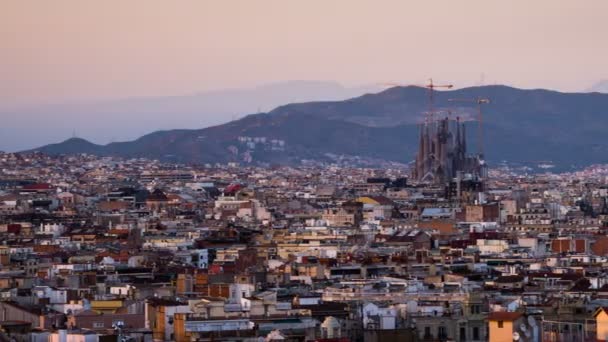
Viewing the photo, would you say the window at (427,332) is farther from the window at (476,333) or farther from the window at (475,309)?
the window at (475,309)

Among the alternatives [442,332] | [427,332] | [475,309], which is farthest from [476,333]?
[475,309]

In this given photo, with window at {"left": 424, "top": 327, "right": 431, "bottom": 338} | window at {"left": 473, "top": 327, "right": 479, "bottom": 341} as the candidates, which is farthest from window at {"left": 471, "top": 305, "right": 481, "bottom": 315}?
window at {"left": 473, "top": 327, "right": 479, "bottom": 341}

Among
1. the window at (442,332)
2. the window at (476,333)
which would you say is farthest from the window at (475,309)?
the window at (476,333)

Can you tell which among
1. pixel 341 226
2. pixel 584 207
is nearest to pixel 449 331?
pixel 341 226

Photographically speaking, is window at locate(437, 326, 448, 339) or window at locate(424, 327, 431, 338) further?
window at locate(424, 327, 431, 338)

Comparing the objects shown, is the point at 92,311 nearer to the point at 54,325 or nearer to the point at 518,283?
the point at 54,325

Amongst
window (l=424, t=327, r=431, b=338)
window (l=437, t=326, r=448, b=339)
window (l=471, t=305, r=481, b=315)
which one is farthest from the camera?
window (l=471, t=305, r=481, b=315)

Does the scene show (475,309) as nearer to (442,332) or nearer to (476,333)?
(442,332)

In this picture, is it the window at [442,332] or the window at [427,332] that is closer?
the window at [442,332]

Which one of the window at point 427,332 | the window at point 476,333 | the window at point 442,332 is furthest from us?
the window at point 427,332

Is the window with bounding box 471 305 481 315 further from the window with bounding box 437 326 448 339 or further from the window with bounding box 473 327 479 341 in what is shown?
the window with bounding box 473 327 479 341

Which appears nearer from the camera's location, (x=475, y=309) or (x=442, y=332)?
(x=442, y=332)
